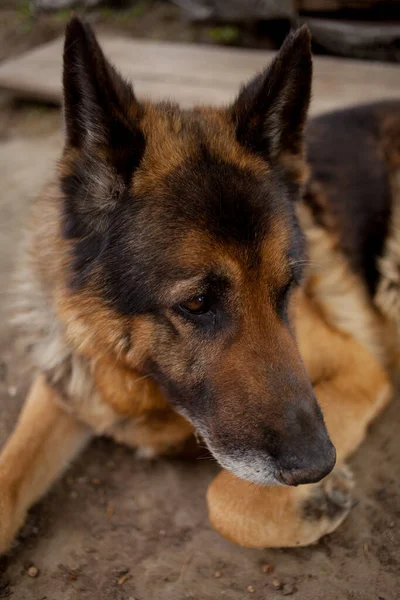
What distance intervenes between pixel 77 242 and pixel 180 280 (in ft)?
1.80

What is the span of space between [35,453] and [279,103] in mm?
1993

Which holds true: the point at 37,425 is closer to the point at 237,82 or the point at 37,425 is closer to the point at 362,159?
the point at 362,159

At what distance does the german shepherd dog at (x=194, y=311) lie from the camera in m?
2.15

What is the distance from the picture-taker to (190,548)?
2.61 m

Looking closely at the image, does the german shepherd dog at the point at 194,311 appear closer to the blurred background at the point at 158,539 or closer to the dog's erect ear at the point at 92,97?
the dog's erect ear at the point at 92,97

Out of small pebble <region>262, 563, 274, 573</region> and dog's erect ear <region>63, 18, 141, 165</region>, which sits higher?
dog's erect ear <region>63, 18, 141, 165</region>

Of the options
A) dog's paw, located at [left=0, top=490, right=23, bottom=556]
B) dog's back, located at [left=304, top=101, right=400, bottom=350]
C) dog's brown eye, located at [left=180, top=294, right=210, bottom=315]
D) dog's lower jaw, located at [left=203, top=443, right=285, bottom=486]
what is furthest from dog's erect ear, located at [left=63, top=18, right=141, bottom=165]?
dog's paw, located at [left=0, top=490, right=23, bottom=556]

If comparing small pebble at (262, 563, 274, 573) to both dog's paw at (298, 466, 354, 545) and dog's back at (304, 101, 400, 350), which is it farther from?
dog's back at (304, 101, 400, 350)

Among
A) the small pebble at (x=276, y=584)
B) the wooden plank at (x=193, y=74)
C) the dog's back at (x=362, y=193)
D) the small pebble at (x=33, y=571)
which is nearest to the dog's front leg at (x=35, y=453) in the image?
the small pebble at (x=33, y=571)

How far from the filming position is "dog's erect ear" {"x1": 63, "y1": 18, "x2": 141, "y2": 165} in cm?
203

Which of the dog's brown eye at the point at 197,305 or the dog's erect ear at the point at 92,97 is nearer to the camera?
the dog's erect ear at the point at 92,97

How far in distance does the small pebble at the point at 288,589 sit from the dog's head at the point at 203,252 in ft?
1.85


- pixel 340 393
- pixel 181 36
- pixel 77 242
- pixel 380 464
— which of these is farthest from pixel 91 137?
pixel 181 36

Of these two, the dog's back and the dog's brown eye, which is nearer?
the dog's brown eye
